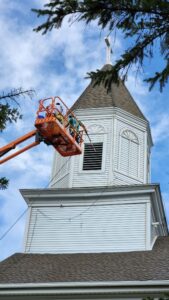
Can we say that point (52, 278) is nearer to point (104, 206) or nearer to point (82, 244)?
point (82, 244)

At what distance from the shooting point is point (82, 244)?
59.6 feet

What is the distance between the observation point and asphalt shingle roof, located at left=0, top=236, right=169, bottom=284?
14789 mm

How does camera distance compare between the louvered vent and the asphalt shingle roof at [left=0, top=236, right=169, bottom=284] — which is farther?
the louvered vent

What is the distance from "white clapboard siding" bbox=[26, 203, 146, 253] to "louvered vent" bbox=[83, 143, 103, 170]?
165 cm

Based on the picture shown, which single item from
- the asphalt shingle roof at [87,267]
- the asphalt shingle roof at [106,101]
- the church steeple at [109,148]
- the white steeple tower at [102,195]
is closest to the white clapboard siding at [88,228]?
the white steeple tower at [102,195]

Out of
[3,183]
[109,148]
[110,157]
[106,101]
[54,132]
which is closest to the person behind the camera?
[3,183]

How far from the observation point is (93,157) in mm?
20219

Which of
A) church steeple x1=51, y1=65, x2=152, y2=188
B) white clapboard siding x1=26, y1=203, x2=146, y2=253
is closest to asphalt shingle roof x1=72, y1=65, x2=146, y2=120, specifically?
church steeple x1=51, y1=65, x2=152, y2=188

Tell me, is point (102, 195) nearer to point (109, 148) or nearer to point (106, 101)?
A: point (109, 148)

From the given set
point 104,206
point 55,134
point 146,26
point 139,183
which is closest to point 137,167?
point 139,183

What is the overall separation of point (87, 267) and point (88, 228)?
9.19ft

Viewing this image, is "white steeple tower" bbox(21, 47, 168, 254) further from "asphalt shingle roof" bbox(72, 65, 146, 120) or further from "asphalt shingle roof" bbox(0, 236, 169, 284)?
"asphalt shingle roof" bbox(0, 236, 169, 284)

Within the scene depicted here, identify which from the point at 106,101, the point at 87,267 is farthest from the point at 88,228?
the point at 106,101

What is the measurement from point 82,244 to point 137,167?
3853mm
